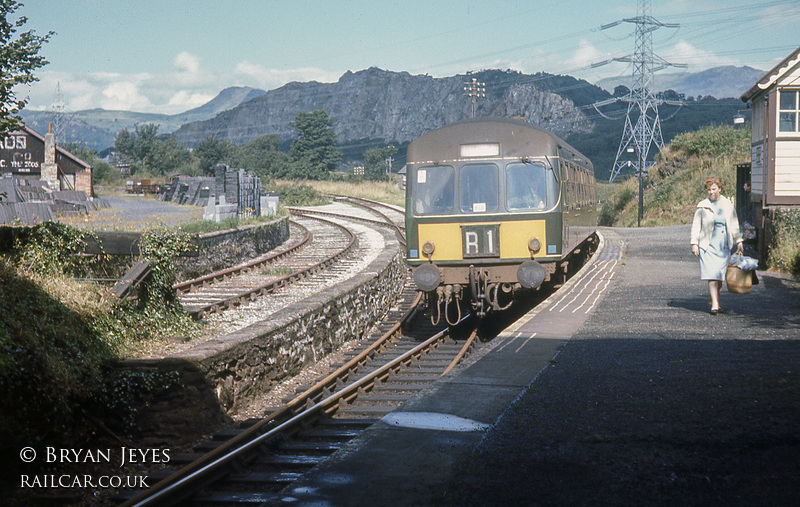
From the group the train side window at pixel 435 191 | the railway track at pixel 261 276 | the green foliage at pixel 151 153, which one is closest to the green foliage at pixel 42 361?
the railway track at pixel 261 276

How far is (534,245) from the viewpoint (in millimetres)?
10852

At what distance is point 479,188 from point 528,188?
72 centimetres

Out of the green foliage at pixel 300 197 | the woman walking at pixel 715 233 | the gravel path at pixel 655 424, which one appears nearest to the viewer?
the gravel path at pixel 655 424

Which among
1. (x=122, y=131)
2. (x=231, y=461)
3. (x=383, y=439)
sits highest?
(x=122, y=131)

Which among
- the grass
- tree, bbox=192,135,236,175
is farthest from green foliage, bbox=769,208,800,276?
tree, bbox=192,135,236,175

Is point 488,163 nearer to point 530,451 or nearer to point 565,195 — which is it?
point 565,195

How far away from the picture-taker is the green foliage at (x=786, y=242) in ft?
43.9

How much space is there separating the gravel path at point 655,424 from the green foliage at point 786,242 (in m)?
5.03

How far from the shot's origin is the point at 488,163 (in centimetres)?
1106

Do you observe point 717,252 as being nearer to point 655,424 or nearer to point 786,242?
point 655,424

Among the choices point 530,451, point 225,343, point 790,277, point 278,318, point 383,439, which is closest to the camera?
point 530,451

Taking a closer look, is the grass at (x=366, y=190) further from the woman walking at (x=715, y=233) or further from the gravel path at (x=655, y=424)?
the gravel path at (x=655, y=424)

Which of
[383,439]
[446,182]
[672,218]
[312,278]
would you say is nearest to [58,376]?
[383,439]

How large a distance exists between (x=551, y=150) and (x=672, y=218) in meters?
23.3
